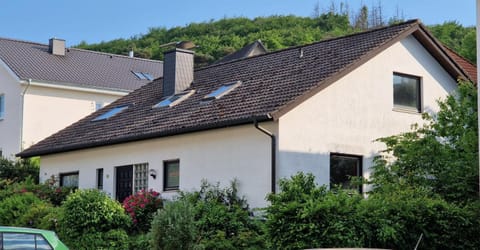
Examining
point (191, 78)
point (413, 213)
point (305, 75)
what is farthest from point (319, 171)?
point (191, 78)

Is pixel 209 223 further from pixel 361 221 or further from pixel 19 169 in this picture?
pixel 19 169

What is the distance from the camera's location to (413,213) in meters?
16.6

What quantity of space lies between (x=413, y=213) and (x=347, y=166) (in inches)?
241

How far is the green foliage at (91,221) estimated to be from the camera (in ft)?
69.5

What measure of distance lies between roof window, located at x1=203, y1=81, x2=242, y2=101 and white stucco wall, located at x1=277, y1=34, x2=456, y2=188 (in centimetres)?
362

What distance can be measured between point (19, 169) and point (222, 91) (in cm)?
1219

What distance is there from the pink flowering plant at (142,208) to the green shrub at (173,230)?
4.01 meters

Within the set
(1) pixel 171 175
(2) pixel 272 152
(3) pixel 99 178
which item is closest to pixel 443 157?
(2) pixel 272 152

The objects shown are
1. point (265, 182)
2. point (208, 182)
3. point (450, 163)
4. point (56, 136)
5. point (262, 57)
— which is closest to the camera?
point (450, 163)

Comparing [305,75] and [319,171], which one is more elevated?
[305,75]

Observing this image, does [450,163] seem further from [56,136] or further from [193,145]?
[56,136]

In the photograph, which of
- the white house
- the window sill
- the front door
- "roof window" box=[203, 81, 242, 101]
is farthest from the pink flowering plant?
the white house

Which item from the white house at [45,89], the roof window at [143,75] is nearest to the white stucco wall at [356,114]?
the white house at [45,89]

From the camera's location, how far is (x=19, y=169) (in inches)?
1308
